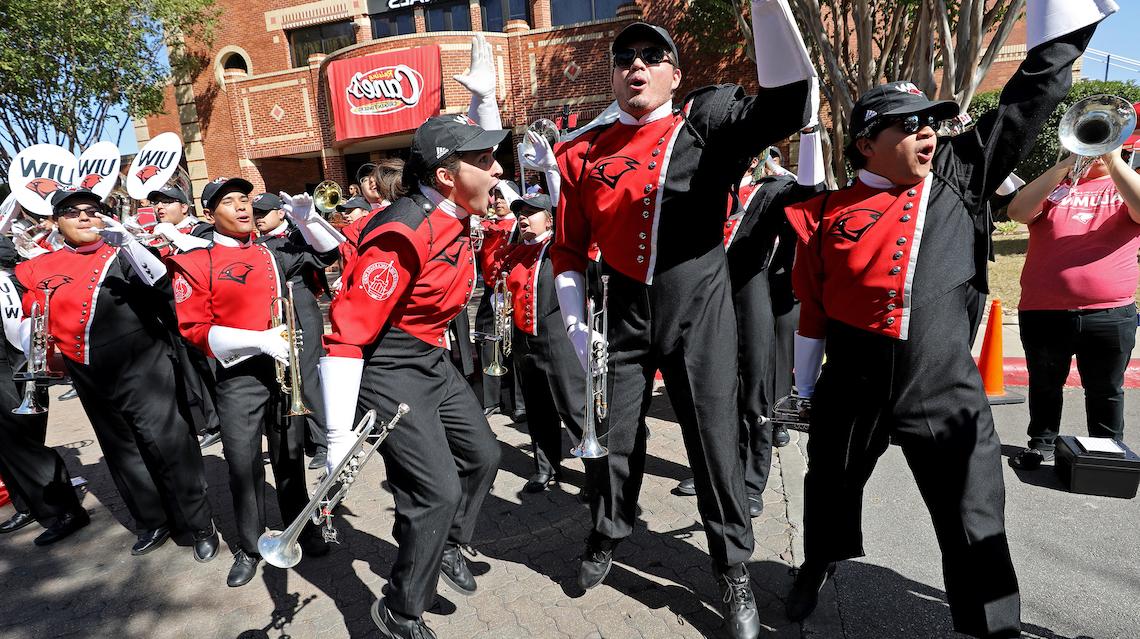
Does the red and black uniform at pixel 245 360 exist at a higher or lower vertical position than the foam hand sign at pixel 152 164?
lower

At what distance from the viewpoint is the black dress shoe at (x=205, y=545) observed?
3.90 metres

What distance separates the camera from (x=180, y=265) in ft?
11.4

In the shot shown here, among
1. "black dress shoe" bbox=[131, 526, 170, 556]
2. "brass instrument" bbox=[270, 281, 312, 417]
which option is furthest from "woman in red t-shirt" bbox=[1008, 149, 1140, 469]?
"black dress shoe" bbox=[131, 526, 170, 556]

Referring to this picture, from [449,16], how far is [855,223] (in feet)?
66.0

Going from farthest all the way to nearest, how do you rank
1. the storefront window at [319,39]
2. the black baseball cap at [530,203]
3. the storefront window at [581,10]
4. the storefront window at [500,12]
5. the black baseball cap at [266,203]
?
1. the storefront window at [319,39]
2. the storefront window at [500,12]
3. the storefront window at [581,10]
4. the black baseball cap at [266,203]
5. the black baseball cap at [530,203]

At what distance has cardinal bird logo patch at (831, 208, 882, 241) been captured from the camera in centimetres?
237

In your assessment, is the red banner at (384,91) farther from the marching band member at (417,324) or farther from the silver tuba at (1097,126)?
the silver tuba at (1097,126)

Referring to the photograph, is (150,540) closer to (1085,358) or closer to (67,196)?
(67,196)

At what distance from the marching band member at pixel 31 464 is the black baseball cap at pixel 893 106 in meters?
5.00

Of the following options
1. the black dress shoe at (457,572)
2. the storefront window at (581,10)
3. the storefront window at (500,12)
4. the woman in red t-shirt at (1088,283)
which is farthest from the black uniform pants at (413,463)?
the storefront window at (500,12)

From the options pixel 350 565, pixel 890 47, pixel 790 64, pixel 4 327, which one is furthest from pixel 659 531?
pixel 890 47

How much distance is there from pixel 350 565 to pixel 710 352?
2.46 metres

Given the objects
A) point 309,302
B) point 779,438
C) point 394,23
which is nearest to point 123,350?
point 309,302

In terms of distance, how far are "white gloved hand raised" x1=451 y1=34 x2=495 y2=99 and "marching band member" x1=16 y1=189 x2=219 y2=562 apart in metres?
2.22
